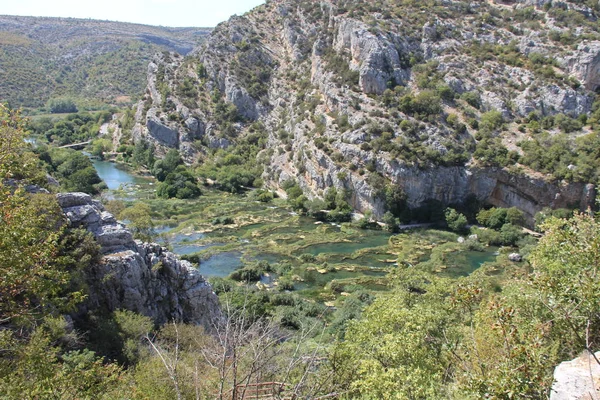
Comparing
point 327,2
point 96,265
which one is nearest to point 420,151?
point 96,265

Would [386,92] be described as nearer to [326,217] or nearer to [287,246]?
[326,217]

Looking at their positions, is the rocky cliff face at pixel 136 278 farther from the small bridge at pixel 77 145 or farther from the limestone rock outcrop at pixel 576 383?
the small bridge at pixel 77 145

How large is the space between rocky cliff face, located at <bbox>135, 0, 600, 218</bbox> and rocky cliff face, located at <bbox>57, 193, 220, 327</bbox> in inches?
1564

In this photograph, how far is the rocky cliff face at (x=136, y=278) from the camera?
923 inches

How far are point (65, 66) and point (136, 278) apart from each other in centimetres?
18240

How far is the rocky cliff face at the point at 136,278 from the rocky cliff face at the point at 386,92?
3973cm

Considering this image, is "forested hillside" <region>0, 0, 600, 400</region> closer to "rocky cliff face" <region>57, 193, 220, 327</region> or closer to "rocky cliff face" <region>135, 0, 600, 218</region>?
"rocky cliff face" <region>57, 193, 220, 327</region>

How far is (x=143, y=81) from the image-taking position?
17162 centimetres

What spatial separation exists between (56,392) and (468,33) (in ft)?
310

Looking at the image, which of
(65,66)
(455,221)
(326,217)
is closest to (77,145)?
(326,217)

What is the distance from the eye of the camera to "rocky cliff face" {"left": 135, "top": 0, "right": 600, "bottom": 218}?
6338 centimetres


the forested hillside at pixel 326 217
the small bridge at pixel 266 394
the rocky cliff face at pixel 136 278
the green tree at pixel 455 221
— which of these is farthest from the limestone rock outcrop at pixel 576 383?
the green tree at pixel 455 221

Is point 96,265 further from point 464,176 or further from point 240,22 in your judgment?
point 240,22

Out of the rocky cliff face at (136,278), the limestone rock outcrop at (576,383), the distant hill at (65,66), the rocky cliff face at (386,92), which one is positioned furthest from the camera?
the distant hill at (65,66)
